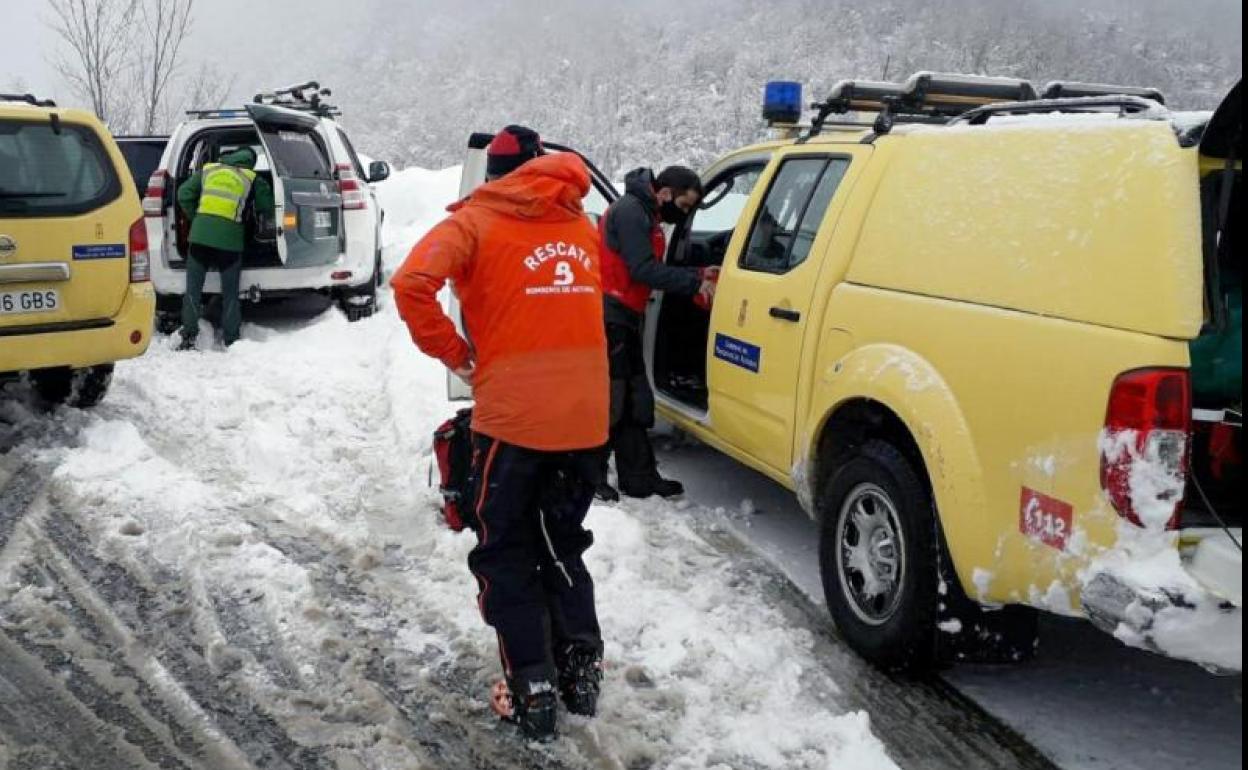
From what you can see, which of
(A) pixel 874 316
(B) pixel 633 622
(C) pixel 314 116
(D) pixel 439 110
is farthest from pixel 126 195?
(D) pixel 439 110

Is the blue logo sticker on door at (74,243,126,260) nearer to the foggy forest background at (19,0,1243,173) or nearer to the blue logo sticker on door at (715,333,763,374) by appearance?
the blue logo sticker on door at (715,333,763,374)

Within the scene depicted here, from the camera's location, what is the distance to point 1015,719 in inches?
132

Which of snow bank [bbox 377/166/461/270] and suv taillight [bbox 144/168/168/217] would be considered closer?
suv taillight [bbox 144/168/168/217]

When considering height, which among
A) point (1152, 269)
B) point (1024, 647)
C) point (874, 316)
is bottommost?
point (1024, 647)

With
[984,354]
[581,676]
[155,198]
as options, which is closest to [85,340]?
[155,198]

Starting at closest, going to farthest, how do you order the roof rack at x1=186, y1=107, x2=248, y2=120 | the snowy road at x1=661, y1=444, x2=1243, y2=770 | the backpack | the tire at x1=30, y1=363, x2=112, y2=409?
the snowy road at x1=661, y1=444, x2=1243, y2=770, the backpack, the tire at x1=30, y1=363, x2=112, y2=409, the roof rack at x1=186, y1=107, x2=248, y2=120

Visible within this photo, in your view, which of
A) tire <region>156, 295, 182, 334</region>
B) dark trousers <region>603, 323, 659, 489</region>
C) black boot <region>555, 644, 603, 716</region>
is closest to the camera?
black boot <region>555, 644, 603, 716</region>

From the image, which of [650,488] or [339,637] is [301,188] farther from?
[339,637]

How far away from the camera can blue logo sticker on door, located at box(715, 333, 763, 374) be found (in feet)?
14.7

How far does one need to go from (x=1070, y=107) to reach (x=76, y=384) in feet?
18.9

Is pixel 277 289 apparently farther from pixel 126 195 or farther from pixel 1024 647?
pixel 1024 647

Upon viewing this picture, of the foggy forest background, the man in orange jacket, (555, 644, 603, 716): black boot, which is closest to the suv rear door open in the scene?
the man in orange jacket

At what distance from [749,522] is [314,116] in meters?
6.28

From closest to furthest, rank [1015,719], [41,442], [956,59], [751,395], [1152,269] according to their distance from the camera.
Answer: [1152,269], [1015,719], [751,395], [41,442], [956,59]
